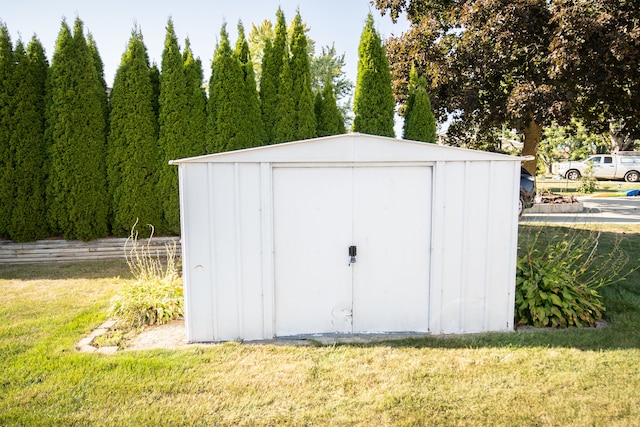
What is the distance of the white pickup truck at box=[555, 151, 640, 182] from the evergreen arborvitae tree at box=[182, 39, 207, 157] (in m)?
23.4

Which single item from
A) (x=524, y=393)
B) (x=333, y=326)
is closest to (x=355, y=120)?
(x=333, y=326)

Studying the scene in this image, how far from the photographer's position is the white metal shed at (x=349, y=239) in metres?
4.36

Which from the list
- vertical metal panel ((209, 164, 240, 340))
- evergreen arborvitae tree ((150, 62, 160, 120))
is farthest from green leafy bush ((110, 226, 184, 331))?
evergreen arborvitae tree ((150, 62, 160, 120))

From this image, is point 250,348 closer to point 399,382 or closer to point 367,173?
point 399,382

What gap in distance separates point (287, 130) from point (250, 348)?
203 inches

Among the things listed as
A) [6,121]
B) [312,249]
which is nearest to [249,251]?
[312,249]

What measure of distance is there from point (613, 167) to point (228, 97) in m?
26.2

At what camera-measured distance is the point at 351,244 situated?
4.56 meters

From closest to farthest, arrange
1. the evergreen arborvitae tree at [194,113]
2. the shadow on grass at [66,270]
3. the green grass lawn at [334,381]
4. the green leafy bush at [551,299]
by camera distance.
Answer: the green grass lawn at [334,381] < the green leafy bush at [551,299] < the shadow on grass at [66,270] < the evergreen arborvitae tree at [194,113]

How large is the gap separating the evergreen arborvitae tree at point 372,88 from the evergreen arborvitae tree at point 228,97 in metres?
2.17

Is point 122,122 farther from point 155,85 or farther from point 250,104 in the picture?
point 250,104

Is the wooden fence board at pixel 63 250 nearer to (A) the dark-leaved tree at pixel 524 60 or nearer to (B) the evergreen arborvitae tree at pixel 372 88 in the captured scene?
(B) the evergreen arborvitae tree at pixel 372 88

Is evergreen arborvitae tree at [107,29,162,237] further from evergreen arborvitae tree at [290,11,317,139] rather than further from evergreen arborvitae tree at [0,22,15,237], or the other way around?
evergreen arborvitae tree at [290,11,317,139]

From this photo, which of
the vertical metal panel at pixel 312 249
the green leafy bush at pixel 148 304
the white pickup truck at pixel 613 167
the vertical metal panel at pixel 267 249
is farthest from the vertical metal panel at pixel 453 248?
the white pickup truck at pixel 613 167
